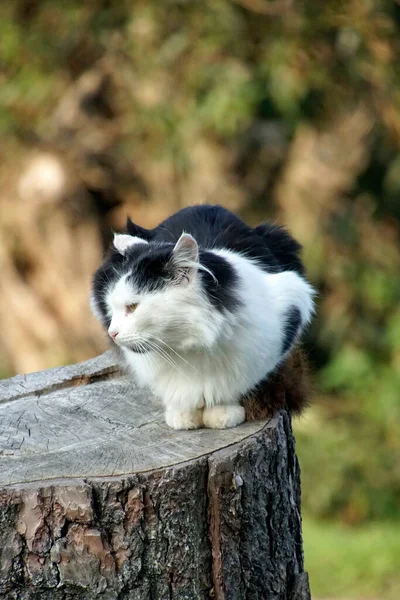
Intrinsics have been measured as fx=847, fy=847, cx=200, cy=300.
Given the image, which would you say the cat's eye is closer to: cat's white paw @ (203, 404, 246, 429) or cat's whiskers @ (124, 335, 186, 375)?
cat's whiskers @ (124, 335, 186, 375)

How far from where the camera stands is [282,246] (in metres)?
2.96

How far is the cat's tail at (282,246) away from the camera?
2.93 meters

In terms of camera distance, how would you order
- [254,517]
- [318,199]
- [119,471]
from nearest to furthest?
[119,471], [254,517], [318,199]

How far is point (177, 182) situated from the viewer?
5.96 metres

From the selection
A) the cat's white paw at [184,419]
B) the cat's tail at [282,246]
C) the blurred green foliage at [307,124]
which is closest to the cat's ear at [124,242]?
the cat's white paw at [184,419]

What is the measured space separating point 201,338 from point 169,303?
128mm

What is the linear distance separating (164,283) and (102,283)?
369 mm

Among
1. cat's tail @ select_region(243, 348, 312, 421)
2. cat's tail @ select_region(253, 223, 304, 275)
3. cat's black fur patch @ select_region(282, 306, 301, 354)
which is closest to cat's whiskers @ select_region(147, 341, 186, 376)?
cat's tail @ select_region(243, 348, 312, 421)

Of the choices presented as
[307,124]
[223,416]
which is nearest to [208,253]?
[223,416]

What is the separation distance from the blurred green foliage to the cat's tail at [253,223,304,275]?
Answer: 8.28 ft

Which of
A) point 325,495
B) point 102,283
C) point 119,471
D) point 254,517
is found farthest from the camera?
point 325,495

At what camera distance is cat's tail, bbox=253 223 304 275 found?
115 inches

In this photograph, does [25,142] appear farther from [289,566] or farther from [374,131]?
[289,566]

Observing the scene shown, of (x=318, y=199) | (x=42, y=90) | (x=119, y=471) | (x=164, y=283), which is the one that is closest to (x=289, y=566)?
(x=119, y=471)
